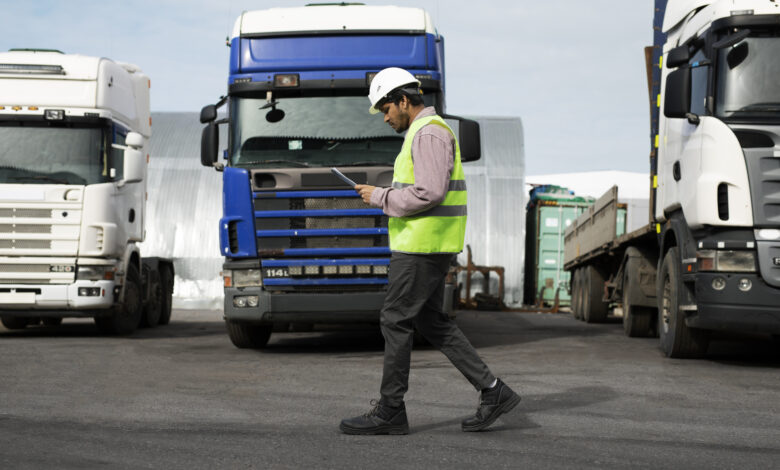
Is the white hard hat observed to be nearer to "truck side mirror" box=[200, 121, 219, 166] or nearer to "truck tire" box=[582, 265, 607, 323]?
"truck side mirror" box=[200, 121, 219, 166]

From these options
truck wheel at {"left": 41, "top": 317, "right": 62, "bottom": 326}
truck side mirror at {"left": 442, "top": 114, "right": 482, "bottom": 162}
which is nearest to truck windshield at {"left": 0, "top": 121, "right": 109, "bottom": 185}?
truck wheel at {"left": 41, "top": 317, "right": 62, "bottom": 326}

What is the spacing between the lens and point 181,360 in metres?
10.6

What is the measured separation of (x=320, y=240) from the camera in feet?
35.9

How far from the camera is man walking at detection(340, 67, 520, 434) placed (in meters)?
5.79

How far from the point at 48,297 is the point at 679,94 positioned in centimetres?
820

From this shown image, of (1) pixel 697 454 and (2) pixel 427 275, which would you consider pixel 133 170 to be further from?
(1) pixel 697 454

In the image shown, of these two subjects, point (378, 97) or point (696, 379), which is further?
point (696, 379)

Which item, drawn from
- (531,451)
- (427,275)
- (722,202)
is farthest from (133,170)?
(531,451)

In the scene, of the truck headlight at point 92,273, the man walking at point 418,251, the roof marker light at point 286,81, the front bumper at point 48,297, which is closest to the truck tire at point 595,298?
the truck headlight at point 92,273

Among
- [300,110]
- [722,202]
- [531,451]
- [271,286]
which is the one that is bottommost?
[531,451]

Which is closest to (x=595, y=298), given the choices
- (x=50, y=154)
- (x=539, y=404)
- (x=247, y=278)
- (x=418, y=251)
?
(x=247, y=278)

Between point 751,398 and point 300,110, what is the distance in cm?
563

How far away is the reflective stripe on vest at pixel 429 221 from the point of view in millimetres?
5883

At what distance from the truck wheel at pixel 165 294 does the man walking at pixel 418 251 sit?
499 inches
